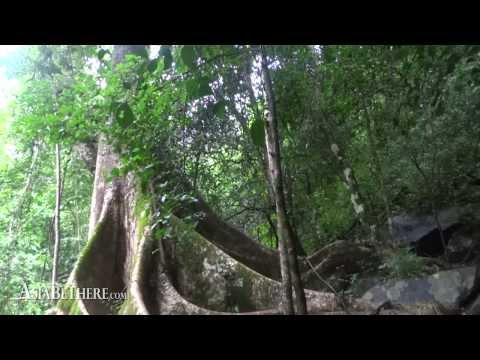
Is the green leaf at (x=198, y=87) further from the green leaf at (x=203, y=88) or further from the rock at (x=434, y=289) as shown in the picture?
the rock at (x=434, y=289)

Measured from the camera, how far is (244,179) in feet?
19.1

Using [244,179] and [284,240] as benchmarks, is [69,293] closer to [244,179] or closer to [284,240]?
[284,240]

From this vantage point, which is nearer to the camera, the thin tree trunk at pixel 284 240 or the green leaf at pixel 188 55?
the green leaf at pixel 188 55

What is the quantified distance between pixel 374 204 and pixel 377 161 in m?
0.85

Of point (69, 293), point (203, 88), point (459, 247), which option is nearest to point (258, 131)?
point (203, 88)

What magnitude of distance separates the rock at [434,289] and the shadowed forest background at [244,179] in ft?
0.14

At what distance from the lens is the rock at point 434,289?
3.85 m

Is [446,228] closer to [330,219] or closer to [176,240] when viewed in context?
[330,219]

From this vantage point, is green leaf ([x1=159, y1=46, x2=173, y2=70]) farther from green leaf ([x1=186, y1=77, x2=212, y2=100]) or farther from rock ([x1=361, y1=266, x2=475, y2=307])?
rock ([x1=361, y1=266, x2=475, y2=307])

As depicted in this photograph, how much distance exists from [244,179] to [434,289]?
2787 mm

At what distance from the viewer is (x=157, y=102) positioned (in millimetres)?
2969

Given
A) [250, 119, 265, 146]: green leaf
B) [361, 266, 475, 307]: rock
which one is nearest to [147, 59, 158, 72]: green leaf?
[250, 119, 265, 146]: green leaf

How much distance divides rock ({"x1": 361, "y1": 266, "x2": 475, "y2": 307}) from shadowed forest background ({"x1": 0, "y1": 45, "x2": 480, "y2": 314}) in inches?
1.7

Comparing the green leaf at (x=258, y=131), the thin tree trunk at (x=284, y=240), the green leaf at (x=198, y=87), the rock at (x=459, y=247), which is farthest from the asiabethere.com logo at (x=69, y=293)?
the rock at (x=459, y=247)
